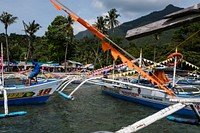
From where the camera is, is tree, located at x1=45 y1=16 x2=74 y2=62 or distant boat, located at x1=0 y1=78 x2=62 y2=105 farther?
tree, located at x1=45 y1=16 x2=74 y2=62

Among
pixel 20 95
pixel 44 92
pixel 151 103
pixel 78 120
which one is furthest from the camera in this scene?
pixel 44 92

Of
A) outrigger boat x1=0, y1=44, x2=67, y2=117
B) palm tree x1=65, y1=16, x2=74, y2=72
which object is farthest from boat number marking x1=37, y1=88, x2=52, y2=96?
palm tree x1=65, y1=16, x2=74, y2=72

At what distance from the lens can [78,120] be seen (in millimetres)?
13406

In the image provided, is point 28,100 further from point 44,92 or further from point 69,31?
point 69,31

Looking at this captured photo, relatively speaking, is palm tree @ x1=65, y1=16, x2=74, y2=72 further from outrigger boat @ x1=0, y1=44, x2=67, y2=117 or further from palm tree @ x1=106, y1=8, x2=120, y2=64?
outrigger boat @ x1=0, y1=44, x2=67, y2=117

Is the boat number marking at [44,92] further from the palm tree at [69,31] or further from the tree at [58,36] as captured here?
the tree at [58,36]

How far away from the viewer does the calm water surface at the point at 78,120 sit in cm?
1159

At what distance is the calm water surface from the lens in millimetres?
11586

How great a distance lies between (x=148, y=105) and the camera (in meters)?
18.0

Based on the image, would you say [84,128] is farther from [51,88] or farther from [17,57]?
[17,57]

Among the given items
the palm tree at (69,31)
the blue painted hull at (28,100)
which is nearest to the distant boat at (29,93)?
the blue painted hull at (28,100)

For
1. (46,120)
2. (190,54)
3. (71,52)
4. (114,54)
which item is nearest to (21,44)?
(71,52)

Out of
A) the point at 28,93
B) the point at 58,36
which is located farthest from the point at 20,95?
the point at 58,36

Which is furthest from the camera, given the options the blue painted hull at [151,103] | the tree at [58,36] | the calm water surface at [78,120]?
the tree at [58,36]
